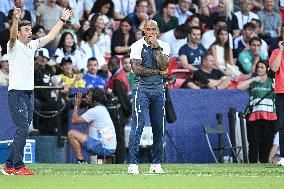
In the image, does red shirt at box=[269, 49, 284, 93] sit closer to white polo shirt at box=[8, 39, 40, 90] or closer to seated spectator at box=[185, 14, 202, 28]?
white polo shirt at box=[8, 39, 40, 90]

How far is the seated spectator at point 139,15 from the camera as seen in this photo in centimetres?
2572

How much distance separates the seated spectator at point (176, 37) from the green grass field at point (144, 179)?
25.0 ft

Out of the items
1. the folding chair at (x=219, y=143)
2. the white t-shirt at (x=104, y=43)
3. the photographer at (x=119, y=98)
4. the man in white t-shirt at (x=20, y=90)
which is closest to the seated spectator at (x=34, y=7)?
the white t-shirt at (x=104, y=43)

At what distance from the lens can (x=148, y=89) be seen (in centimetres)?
1681

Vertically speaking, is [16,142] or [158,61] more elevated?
[158,61]

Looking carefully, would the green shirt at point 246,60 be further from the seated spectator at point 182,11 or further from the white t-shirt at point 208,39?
the seated spectator at point 182,11

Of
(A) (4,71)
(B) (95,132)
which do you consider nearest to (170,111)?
(B) (95,132)

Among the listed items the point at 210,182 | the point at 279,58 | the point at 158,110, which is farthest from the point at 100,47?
the point at 210,182

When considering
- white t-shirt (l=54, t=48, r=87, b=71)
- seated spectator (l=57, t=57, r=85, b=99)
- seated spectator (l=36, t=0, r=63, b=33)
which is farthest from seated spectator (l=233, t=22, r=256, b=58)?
seated spectator (l=57, t=57, r=85, b=99)

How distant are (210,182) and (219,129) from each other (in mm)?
9808

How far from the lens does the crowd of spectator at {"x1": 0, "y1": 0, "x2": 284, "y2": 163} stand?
23.2 metres

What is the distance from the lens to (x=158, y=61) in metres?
16.6

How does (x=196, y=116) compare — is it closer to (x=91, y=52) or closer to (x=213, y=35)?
(x=91, y=52)

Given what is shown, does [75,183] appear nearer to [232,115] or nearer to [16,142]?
[16,142]
